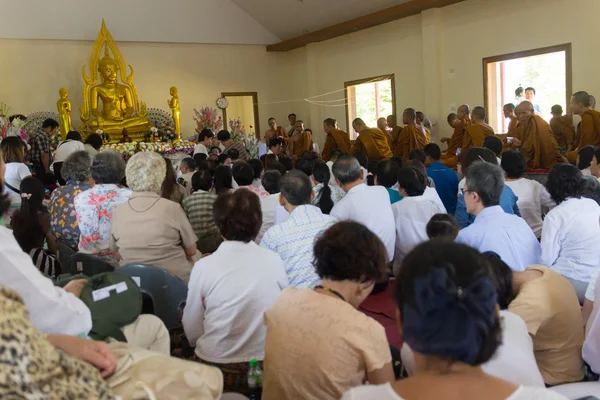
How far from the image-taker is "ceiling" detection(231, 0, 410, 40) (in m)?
10.7

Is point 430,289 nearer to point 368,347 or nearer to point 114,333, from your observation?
point 368,347

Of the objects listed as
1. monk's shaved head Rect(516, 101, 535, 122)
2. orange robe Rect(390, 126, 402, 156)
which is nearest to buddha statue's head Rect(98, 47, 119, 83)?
orange robe Rect(390, 126, 402, 156)

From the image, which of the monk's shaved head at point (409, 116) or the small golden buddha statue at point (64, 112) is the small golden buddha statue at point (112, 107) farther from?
the monk's shaved head at point (409, 116)

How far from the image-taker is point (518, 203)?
14.0 feet

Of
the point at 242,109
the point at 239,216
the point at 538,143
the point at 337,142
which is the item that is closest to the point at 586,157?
the point at 538,143

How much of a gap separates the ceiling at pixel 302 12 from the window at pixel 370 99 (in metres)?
1.29

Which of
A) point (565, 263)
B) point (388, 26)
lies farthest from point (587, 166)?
point (388, 26)

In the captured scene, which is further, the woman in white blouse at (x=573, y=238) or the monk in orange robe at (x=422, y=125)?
the monk in orange robe at (x=422, y=125)

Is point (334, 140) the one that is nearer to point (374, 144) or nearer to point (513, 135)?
point (374, 144)

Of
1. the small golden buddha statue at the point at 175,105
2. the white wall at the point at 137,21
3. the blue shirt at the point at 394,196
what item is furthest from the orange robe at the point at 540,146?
the white wall at the point at 137,21

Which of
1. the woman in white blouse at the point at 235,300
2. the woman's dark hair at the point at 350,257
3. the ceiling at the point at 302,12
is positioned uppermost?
the ceiling at the point at 302,12

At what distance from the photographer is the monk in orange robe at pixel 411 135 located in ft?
28.7

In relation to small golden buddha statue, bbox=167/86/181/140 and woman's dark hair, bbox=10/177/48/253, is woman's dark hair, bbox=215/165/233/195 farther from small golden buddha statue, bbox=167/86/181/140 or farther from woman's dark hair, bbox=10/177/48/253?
small golden buddha statue, bbox=167/86/181/140

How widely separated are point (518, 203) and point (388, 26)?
7.44 metres
